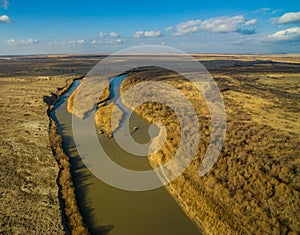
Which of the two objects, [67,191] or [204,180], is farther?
[204,180]

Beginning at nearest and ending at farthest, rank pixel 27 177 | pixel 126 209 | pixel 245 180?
pixel 126 209 → pixel 245 180 → pixel 27 177

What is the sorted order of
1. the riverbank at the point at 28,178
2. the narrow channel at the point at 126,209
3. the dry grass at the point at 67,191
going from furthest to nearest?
the narrow channel at the point at 126,209
the dry grass at the point at 67,191
the riverbank at the point at 28,178

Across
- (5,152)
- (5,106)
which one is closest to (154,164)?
(5,152)

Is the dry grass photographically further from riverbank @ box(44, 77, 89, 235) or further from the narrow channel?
the narrow channel

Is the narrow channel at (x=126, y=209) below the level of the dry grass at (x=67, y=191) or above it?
below


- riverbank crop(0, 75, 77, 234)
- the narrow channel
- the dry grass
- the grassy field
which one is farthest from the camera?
the narrow channel

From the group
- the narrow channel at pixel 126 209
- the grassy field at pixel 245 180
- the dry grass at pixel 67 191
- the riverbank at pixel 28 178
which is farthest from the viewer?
the narrow channel at pixel 126 209

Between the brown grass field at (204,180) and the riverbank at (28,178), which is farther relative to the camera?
the brown grass field at (204,180)

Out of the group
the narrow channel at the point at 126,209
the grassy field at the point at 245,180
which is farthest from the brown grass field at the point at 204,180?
the narrow channel at the point at 126,209

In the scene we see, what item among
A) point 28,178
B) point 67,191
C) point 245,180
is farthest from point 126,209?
point 245,180

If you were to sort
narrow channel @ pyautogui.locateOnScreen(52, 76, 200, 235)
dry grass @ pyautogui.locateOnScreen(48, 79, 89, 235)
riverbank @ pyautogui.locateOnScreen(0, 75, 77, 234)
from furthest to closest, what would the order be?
narrow channel @ pyautogui.locateOnScreen(52, 76, 200, 235), dry grass @ pyautogui.locateOnScreen(48, 79, 89, 235), riverbank @ pyautogui.locateOnScreen(0, 75, 77, 234)

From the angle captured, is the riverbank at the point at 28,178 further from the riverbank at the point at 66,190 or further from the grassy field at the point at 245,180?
the grassy field at the point at 245,180

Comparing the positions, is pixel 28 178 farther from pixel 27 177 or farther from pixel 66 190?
pixel 66 190

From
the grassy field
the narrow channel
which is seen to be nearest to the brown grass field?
the grassy field
